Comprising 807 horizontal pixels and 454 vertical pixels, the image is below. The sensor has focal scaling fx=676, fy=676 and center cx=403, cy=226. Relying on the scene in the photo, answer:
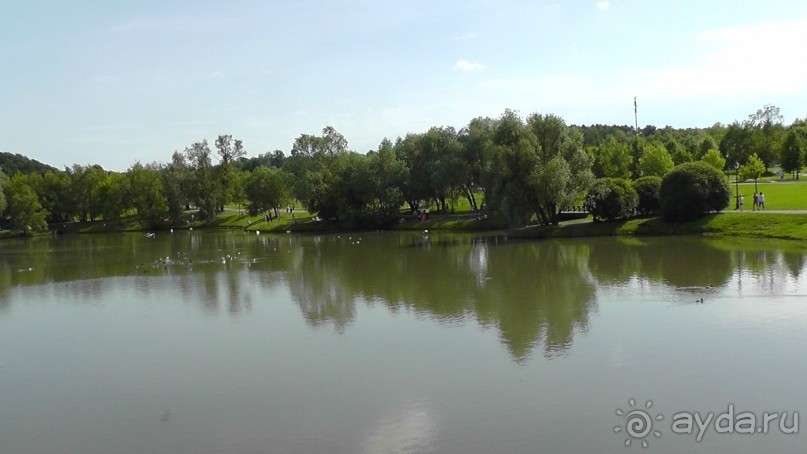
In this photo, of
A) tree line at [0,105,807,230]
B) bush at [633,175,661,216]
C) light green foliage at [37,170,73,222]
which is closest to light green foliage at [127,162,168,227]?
tree line at [0,105,807,230]

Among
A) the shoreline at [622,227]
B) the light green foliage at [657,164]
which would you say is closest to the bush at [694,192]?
the shoreline at [622,227]

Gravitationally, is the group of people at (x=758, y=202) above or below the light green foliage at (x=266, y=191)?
below

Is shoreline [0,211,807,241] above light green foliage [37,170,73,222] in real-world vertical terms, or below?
below

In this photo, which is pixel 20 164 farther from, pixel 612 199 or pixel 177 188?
pixel 612 199

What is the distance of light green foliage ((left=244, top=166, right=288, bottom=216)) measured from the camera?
86.4 m

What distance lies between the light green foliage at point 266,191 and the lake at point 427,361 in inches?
2086

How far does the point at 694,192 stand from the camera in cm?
4319

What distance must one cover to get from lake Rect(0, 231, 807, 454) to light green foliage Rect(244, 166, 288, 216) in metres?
53.0

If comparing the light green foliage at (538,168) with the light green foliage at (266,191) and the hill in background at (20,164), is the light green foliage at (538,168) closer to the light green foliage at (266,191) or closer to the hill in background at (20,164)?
the light green foliage at (266,191)

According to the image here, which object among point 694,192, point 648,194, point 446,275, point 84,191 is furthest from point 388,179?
point 84,191

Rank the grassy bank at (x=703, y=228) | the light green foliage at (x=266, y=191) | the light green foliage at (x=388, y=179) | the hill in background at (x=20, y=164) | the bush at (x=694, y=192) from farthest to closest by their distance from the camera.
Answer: the hill in background at (x=20, y=164)
the light green foliage at (x=266, y=191)
the light green foliage at (x=388, y=179)
the bush at (x=694, y=192)
the grassy bank at (x=703, y=228)

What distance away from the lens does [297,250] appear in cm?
5275

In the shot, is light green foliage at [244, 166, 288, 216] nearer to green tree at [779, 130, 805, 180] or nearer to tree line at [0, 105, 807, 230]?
tree line at [0, 105, 807, 230]

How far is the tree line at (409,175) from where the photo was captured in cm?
5069
